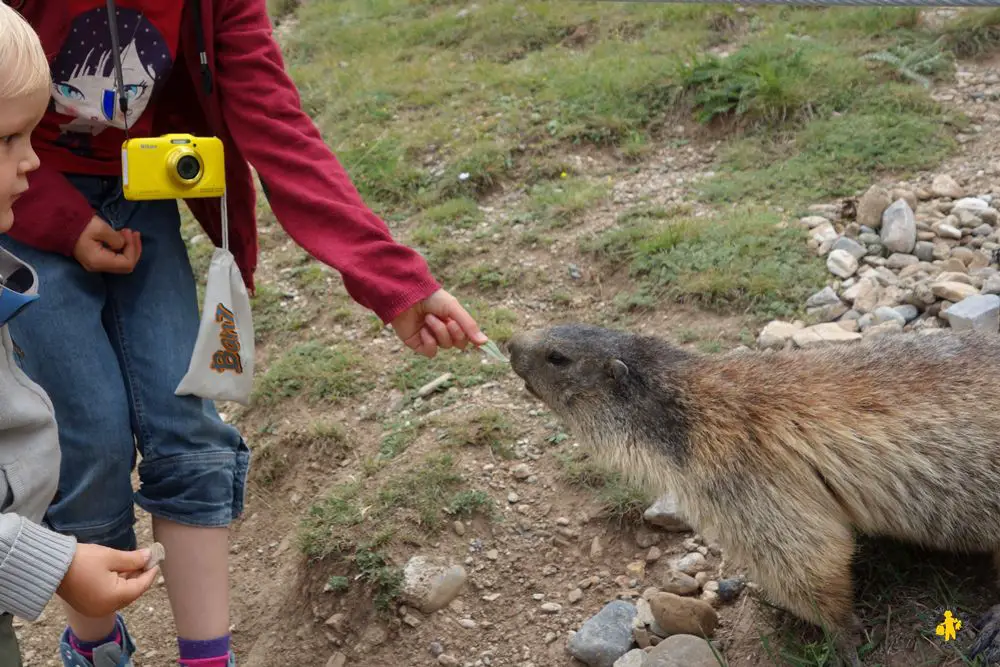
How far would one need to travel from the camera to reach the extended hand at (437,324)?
11.5ft

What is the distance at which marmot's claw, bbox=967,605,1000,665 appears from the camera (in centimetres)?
313

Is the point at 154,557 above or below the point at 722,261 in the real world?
above

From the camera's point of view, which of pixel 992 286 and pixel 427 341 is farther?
pixel 992 286

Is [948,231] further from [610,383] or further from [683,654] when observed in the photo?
[683,654]

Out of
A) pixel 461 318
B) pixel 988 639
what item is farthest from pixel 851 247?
pixel 461 318

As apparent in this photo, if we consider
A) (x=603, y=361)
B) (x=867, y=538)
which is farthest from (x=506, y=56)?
(x=867, y=538)

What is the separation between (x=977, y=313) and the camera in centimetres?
446

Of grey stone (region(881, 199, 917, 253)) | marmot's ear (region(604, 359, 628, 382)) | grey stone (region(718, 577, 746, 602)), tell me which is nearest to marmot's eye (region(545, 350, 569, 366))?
marmot's ear (region(604, 359, 628, 382))

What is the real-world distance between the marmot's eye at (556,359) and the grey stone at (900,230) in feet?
7.11

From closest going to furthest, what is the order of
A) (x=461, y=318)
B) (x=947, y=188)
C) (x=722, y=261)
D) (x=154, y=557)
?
1. (x=154, y=557)
2. (x=461, y=318)
3. (x=722, y=261)
4. (x=947, y=188)

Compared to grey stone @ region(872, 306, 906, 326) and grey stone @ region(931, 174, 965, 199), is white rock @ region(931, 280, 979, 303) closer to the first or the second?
grey stone @ region(872, 306, 906, 326)

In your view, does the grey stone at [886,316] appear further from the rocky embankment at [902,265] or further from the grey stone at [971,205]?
the grey stone at [971,205]

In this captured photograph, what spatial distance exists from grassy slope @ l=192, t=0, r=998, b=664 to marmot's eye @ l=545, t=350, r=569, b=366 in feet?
1.94

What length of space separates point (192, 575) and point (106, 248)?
1126mm
